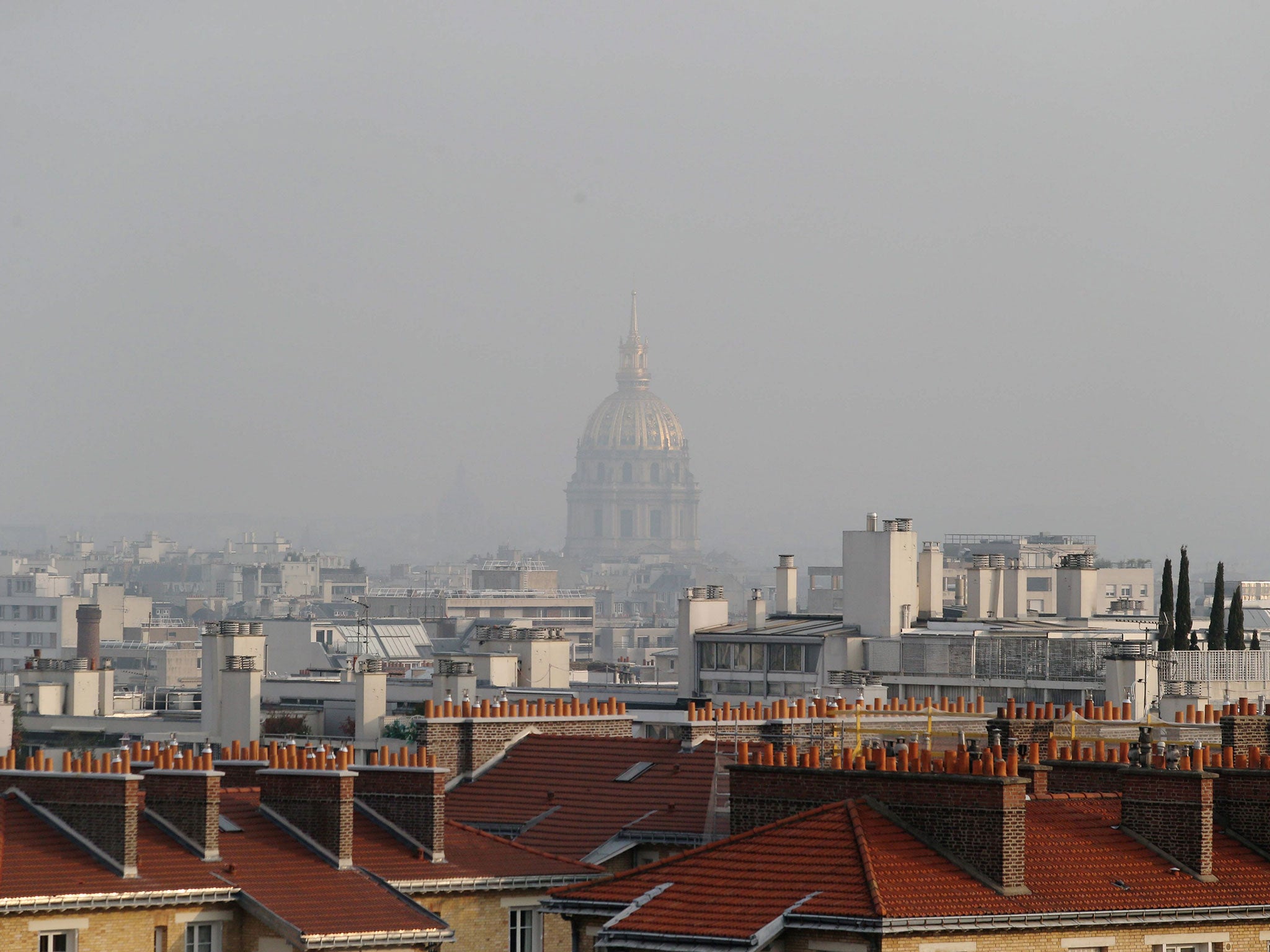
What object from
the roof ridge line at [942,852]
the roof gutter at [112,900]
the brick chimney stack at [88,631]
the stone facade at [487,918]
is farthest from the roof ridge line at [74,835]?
the brick chimney stack at [88,631]

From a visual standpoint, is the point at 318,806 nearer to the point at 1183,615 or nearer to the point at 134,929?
the point at 134,929

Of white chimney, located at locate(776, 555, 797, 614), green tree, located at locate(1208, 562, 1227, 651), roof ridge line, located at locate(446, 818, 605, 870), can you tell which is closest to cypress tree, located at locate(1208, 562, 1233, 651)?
green tree, located at locate(1208, 562, 1227, 651)

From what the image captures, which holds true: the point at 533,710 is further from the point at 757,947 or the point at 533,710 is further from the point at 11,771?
the point at 757,947

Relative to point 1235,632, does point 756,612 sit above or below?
above

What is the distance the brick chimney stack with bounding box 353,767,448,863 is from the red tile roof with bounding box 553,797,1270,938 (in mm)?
5372

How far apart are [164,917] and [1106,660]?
160 ft

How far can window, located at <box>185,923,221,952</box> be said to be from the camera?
2912 centimetres

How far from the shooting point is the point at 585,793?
129 ft

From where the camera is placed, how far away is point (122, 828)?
95.8ft

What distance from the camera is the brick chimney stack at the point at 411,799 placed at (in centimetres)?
3294

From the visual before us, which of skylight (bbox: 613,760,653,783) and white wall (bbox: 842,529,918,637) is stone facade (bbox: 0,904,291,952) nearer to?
skylight (bbox: 613,760,653,783)

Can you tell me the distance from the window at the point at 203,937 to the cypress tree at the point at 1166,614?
177 ft

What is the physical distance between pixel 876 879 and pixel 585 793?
47.1 feet

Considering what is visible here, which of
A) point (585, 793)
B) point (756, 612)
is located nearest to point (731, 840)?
point (585, 793)
